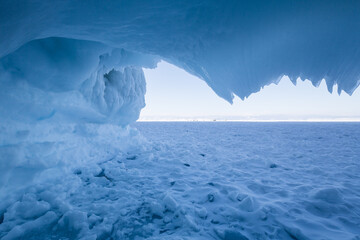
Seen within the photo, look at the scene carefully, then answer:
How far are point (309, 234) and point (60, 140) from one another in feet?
15.7

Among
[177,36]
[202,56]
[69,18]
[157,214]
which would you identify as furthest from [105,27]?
[157,214]

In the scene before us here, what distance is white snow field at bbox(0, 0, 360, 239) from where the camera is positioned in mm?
2041

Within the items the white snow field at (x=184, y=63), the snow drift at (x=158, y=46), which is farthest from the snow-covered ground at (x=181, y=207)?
the snow drift at (x=158, y=46)

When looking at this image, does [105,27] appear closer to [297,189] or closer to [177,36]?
[177,36]

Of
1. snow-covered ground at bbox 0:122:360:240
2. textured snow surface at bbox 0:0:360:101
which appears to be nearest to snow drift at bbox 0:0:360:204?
textured snow surface at bbox 0:0:360:101

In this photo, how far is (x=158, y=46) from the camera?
9.70 ft

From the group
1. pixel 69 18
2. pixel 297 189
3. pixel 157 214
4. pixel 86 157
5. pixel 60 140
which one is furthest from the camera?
pixel 86 157

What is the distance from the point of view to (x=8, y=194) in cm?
264

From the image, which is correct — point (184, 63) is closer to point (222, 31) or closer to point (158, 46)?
point (158, 46)

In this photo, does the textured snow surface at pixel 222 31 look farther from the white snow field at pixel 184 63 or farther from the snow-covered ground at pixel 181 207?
the snow-covered ground at pixel 181 207

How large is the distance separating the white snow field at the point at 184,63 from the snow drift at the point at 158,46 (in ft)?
0.05

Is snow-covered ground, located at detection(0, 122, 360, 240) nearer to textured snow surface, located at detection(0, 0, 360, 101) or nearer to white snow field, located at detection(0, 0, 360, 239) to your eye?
white snow field, located at detection(0, 0, 360, 239)

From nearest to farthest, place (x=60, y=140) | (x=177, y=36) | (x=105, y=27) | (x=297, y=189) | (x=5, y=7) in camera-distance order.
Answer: (x=5, y=7)
(x=105, y=27)
(x=177, y=36)
(x=297, y=189)
(x=60, y=140)

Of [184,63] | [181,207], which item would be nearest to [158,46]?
[184,63]
